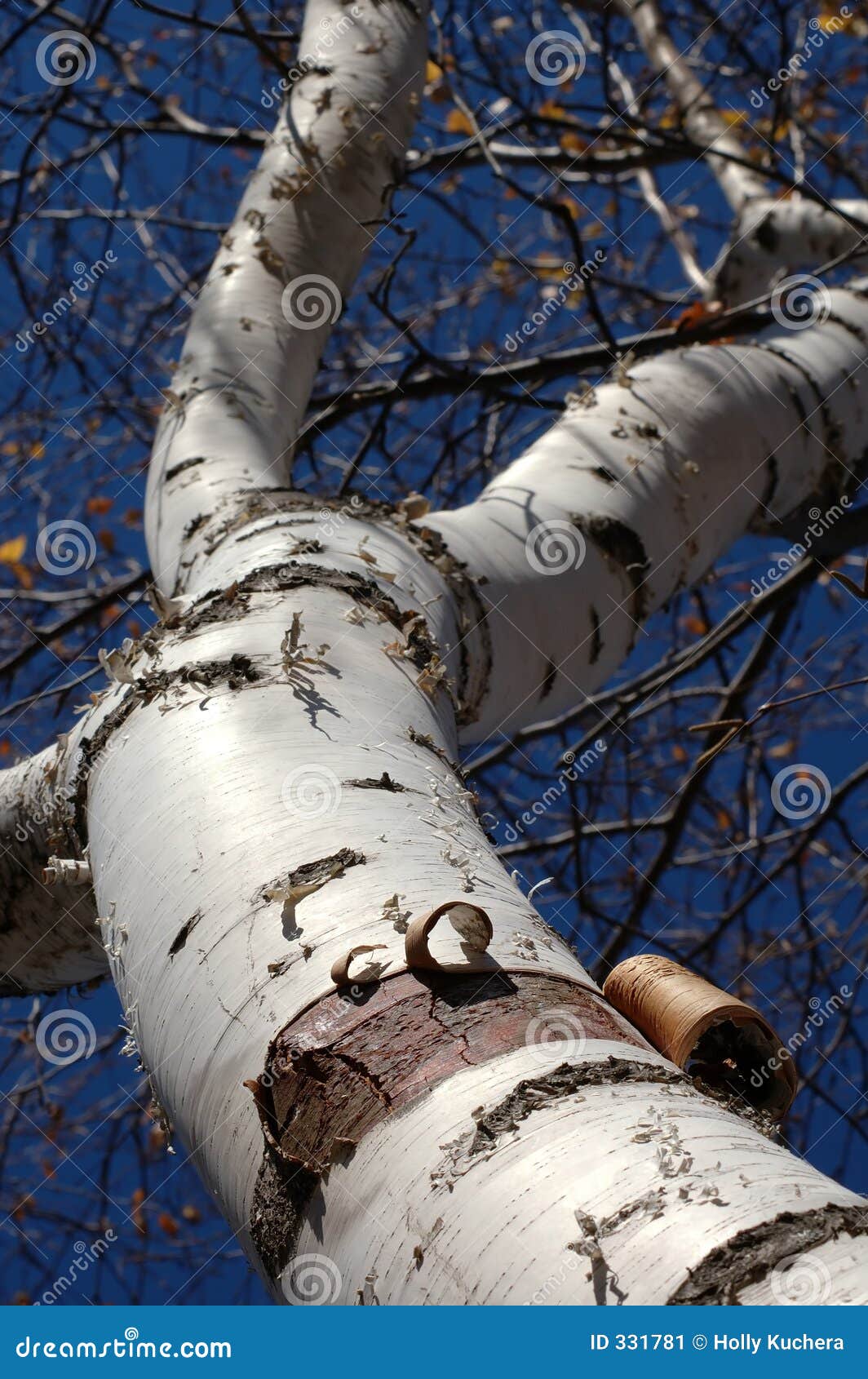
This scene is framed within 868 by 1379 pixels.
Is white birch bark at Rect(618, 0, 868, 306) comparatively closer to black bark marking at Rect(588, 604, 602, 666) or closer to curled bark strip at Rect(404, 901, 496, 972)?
black bark marking at Rect(588, 604, 602, 666)

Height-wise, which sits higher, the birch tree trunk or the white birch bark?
the white birch bark

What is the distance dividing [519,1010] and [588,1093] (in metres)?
0.08

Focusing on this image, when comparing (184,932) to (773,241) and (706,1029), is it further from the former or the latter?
(773,241)

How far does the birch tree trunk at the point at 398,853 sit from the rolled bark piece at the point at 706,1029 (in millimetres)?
58

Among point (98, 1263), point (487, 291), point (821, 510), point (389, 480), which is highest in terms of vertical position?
point (487, 291)

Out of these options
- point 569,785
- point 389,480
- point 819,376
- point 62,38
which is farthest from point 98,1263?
point 62,38

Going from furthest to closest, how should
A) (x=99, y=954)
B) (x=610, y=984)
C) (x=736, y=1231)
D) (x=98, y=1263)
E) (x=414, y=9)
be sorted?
(x=98, y=1263) < (x=414, y=9) < (x=99, y=954) < (x=610, y=984) < (x=736, y=1231)

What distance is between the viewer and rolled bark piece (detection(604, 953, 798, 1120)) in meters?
0.75

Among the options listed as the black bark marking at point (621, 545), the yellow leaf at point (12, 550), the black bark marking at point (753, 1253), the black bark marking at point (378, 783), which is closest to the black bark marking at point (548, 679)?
the black bark marking at point (621, 545)

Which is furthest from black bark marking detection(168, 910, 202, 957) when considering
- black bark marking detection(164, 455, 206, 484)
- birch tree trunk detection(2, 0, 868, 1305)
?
black bark marking detection(164, 455, 206, 484)

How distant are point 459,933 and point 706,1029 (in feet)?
0.67

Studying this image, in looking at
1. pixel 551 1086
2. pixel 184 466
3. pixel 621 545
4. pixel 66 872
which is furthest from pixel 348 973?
pixel 184 466

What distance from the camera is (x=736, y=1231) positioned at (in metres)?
0.49

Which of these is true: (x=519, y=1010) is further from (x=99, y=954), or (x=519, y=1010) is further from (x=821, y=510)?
(x=821, y=510)
